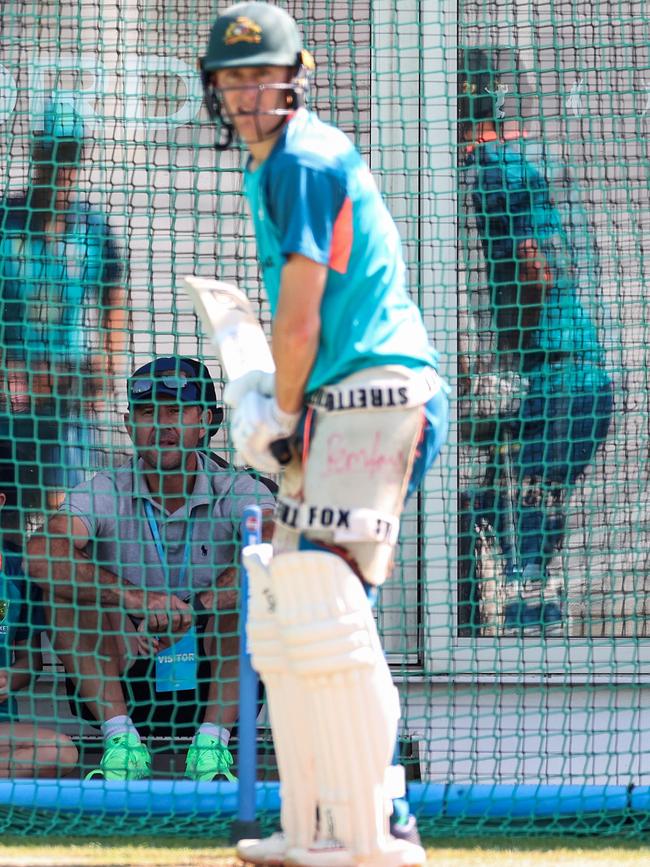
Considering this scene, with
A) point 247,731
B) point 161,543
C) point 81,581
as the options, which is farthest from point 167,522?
point 247,731

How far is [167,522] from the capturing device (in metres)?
4.62

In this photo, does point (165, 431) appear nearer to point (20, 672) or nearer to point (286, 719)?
point (20, 672)

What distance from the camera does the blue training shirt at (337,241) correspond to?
262 centimetres

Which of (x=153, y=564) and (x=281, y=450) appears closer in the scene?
(x=281, y=450)

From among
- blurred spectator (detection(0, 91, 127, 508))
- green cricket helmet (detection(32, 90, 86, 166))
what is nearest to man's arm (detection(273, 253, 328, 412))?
blurred spectator (detection(0, 91, 127, 508))

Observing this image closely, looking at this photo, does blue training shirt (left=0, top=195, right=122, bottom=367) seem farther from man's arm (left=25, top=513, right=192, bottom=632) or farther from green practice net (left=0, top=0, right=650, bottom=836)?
man's arm (left=25, top=513, right=192, bottom=632)

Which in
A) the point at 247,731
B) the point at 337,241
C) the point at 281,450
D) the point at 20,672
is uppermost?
the point at 337,241

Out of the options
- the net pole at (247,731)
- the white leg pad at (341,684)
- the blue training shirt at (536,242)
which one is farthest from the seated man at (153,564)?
the white leg pad at (341,684)

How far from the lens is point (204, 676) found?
14.8 feet

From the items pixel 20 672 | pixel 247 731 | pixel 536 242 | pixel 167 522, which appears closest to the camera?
pixel 247 731

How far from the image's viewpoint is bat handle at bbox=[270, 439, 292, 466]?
275 cm

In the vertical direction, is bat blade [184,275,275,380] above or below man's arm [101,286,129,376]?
above

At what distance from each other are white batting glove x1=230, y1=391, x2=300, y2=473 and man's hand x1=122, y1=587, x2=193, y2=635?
1.75 m

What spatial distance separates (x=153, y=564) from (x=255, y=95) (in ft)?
7.16
